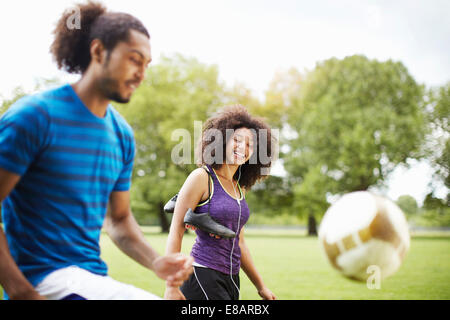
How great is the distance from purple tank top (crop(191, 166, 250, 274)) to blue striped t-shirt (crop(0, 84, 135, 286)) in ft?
3.94

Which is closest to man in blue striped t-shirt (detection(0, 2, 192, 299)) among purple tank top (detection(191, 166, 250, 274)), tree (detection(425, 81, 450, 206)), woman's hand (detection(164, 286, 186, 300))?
woman's hand (detection(164, 286, 186, 300))

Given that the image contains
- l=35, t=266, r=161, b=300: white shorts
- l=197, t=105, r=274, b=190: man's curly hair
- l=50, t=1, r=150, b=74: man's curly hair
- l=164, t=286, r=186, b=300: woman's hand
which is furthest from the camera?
l=197, t=105, r=274, b=190: man's curly hair

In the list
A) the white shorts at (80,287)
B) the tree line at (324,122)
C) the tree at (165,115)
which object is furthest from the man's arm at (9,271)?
the tree at (165,115)

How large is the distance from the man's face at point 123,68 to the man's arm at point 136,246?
57 cm

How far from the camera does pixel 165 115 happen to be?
1314 inches

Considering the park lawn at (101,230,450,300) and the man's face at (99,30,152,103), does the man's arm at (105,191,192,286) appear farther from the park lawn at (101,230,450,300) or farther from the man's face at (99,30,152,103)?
the park lawn at (101,230,450,300)

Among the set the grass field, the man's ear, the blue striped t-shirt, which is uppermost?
the man's ear

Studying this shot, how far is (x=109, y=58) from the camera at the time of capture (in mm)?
1886

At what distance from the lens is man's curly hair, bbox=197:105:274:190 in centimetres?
350

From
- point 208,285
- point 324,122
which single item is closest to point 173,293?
point 208,285

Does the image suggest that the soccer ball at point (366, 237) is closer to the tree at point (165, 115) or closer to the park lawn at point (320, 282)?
the park lawn at point (320, 282)

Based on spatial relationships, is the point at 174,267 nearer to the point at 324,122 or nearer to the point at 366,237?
the point at 366,237

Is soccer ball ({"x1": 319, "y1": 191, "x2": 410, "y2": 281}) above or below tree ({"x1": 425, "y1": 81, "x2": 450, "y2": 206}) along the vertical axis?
below
